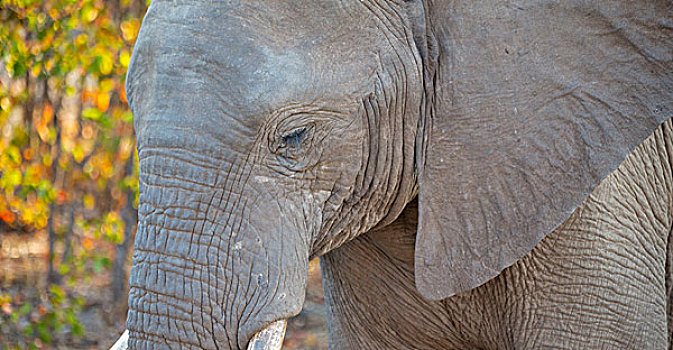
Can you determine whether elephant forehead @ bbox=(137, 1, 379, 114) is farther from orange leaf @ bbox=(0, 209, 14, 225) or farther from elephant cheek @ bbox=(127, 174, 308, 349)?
orange leaf @ bbox=(0, 209, 14, 225)

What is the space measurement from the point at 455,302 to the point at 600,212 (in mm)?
540

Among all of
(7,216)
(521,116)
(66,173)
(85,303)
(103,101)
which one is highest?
(103,101)

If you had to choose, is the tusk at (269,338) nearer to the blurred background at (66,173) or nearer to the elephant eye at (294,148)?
the elephant eye at (294,148)

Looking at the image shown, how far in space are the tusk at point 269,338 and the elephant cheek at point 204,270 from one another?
0.06ft

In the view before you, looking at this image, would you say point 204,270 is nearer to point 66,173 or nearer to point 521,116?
point 521,116

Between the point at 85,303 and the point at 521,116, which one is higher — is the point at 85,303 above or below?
below

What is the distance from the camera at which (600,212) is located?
111 inches

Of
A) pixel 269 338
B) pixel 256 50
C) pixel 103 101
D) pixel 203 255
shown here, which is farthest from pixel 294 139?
pixel 103 101

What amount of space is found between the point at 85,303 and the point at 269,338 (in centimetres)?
417

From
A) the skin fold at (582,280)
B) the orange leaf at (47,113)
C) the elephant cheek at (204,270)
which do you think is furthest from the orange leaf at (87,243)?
the elephant cheek at (204,270)

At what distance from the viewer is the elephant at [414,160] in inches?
93.8

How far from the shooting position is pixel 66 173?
6.74m

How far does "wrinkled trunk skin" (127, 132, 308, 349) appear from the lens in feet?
7.80

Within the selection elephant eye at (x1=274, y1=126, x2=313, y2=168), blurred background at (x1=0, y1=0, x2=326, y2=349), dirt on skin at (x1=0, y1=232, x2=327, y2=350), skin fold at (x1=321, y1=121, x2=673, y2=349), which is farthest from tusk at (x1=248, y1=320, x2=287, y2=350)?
dirt on skin at (x1=0, y1=232, x2=327, y2=350)
